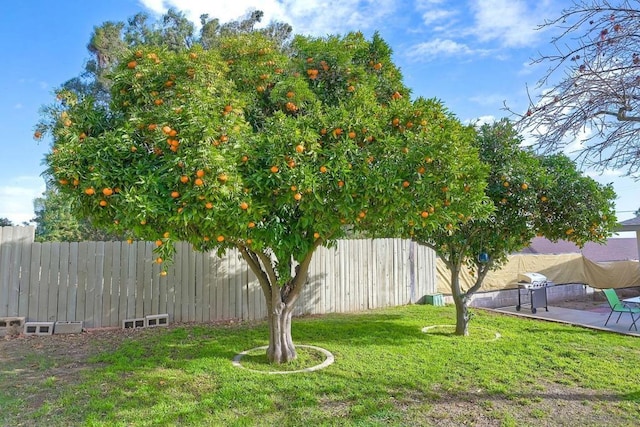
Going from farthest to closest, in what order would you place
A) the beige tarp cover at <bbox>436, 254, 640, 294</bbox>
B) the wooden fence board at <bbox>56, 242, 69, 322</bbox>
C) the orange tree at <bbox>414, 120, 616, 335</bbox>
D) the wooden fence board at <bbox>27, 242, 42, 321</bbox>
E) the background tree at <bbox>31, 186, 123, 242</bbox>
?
the background tree at <bbox>31, 186, 123, 242</bbox>
the beige tarp cover at <bbox>436, 254, 640, 294</bbox>
the wooden fence board at <bbox>56, 242, 69, 322</bbox>
the wooden fence board at <bbox>27, 242, 42, 321</bbox>
the orange tree at <bbox>414, 120, 616, 335</bbox>

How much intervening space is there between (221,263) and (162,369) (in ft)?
10.6

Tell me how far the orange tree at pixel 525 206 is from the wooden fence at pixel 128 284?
2475 mm

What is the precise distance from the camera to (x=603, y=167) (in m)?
3.10

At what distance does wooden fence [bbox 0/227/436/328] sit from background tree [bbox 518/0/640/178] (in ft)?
15.4

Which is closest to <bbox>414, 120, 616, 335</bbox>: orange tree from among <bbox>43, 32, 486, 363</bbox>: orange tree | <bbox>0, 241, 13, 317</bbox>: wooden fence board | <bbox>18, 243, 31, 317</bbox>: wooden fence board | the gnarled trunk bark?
<bbox>43, 32, 486, 363</bbox>: orange tree

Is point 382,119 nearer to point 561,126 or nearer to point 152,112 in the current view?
point 561,126

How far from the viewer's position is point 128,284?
23.0 ft

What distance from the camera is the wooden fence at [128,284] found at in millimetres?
6551

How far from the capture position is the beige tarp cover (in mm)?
10930

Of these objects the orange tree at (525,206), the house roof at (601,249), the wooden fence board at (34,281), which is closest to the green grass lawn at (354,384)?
the orange tree at (525,206)

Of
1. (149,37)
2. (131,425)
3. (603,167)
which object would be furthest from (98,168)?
(149,37)

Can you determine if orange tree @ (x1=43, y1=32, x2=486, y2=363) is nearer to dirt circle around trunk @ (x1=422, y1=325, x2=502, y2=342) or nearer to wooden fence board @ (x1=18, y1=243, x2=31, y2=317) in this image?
dirt circle around trunk @ (x1=422, y1=325, x2=502, y2=342)

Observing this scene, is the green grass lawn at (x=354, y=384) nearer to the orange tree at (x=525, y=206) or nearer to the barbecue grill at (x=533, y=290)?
the orange tree at (x=525, y=206)

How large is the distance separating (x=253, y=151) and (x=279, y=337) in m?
2.43
